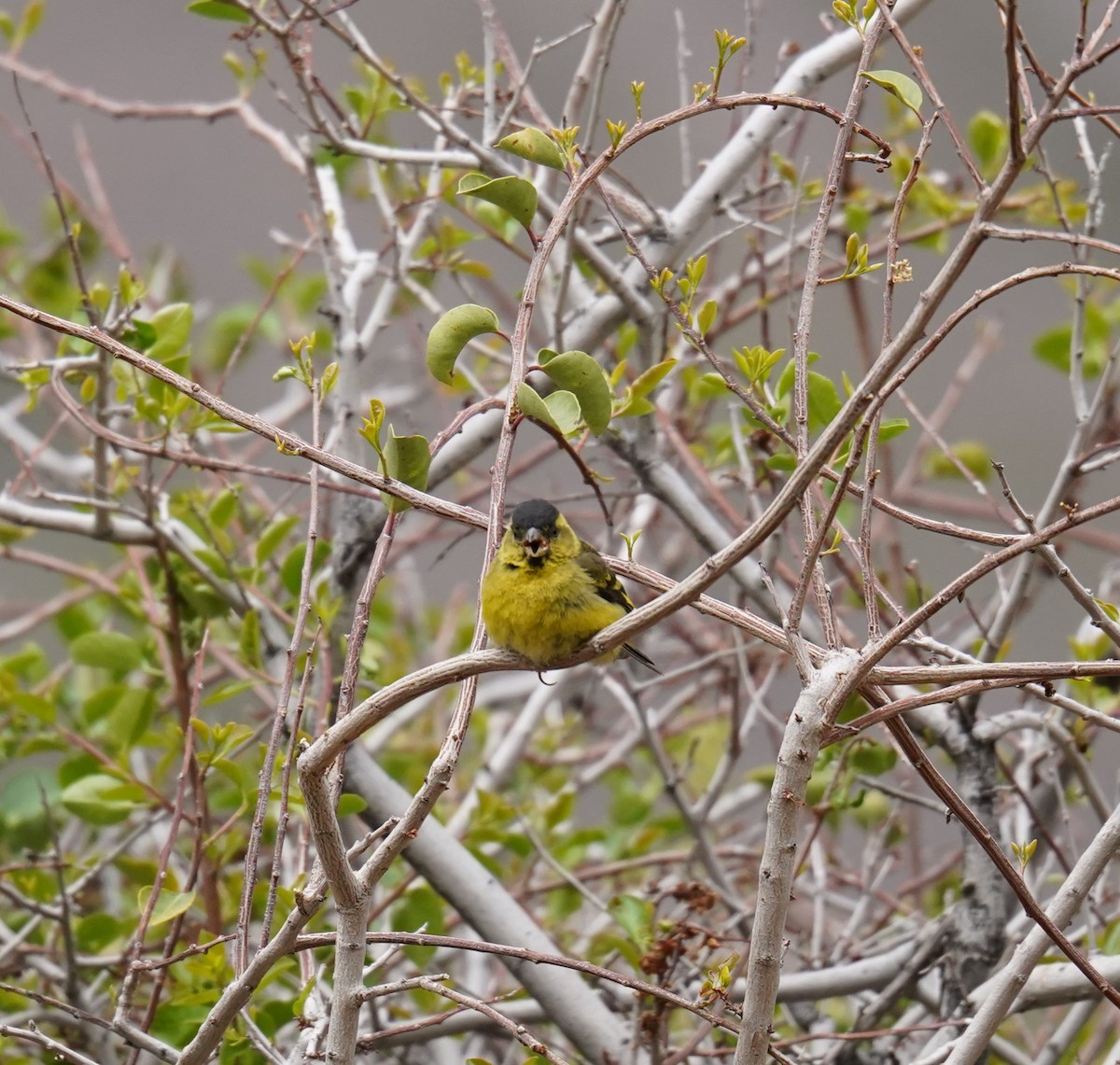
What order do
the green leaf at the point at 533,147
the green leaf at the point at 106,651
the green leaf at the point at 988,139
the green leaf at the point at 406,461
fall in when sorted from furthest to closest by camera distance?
the green leaf at the point at 988,139
the green leaf at the point at 106,651
the green leaf at the point at 533,147
the green leaf at the point at 406,461

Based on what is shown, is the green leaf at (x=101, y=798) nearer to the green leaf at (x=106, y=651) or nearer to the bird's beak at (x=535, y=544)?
the green leaf at (x=106, y=651)

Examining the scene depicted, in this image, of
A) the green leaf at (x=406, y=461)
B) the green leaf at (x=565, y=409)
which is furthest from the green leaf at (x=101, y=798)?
the green leaf at (x=565, y=409)

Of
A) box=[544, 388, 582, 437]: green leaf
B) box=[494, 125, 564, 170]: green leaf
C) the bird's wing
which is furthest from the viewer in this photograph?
the bird's wing

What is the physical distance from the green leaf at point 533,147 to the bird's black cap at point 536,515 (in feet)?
2.17

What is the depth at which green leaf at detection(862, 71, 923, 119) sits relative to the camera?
5.84 feet

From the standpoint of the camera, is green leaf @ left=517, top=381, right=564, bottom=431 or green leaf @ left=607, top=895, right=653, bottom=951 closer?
green leaf @ left=517, top=381, right=564, bottom=431

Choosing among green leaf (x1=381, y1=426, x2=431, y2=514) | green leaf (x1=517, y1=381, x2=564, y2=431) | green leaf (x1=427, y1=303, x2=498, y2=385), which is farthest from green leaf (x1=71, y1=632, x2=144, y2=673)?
green leaf (x1=517, y1=381, x2=564, y2=431)

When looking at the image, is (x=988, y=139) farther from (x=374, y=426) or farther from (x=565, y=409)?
(x=374, y=426)

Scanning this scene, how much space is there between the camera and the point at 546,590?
230 centimetres

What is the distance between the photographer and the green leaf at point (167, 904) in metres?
2.26

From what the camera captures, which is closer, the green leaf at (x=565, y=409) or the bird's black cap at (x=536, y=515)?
the green leaf at (x=565, y=409)

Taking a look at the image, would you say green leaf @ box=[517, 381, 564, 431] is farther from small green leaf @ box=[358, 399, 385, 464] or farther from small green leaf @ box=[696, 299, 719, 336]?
small green leaf @ box=[696, 299, 719, 336]

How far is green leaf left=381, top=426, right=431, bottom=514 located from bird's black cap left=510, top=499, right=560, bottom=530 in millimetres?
472

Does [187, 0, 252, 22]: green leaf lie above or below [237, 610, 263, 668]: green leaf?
above
